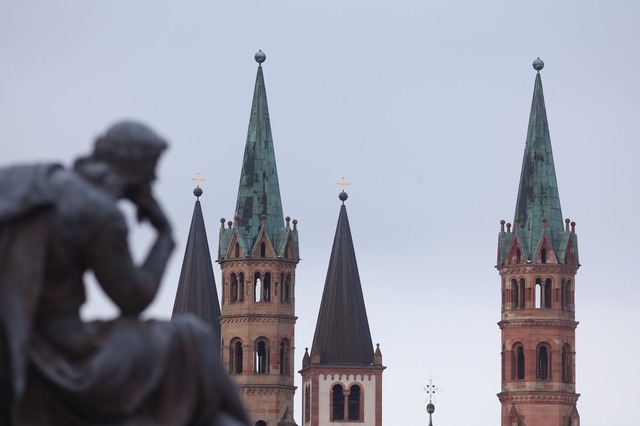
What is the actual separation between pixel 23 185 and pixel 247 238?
75808 mm

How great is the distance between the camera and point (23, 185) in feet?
25.1

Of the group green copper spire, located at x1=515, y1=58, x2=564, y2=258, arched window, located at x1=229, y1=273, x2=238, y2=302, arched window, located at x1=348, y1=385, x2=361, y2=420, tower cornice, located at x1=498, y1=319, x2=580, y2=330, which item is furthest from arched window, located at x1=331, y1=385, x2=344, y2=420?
green copper spire, located at x1=515, y1=58, x2=564, y2=258

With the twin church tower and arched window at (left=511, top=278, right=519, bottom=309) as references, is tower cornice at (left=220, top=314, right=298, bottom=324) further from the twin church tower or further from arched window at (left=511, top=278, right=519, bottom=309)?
arched window at (left=511, top=278, right=519, bottom=309)

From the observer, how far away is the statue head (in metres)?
7.81

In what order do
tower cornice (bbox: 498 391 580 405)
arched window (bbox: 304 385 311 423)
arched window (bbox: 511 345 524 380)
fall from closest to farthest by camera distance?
1. tower cornice (bbox: 498 391 580 405)
2. arched window (bbox: 511 345 524 380)
3. arched window (bbox: 304 385 311 423)

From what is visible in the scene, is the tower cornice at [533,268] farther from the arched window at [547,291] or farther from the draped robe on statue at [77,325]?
the draped robe on statue at [77,325]

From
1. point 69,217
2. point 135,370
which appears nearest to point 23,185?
point 69,217

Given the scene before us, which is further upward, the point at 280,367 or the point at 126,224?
the point at 280,367

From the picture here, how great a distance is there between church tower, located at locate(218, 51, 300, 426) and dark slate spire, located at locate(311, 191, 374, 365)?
1.40 metres

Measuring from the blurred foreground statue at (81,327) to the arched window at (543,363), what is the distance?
73.8 meters

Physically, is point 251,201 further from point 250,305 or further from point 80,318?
point 80,318

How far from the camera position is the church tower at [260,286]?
82.6 m

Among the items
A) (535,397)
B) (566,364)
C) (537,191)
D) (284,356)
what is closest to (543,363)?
(566,364)

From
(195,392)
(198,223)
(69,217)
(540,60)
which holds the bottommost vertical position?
(195,392)
